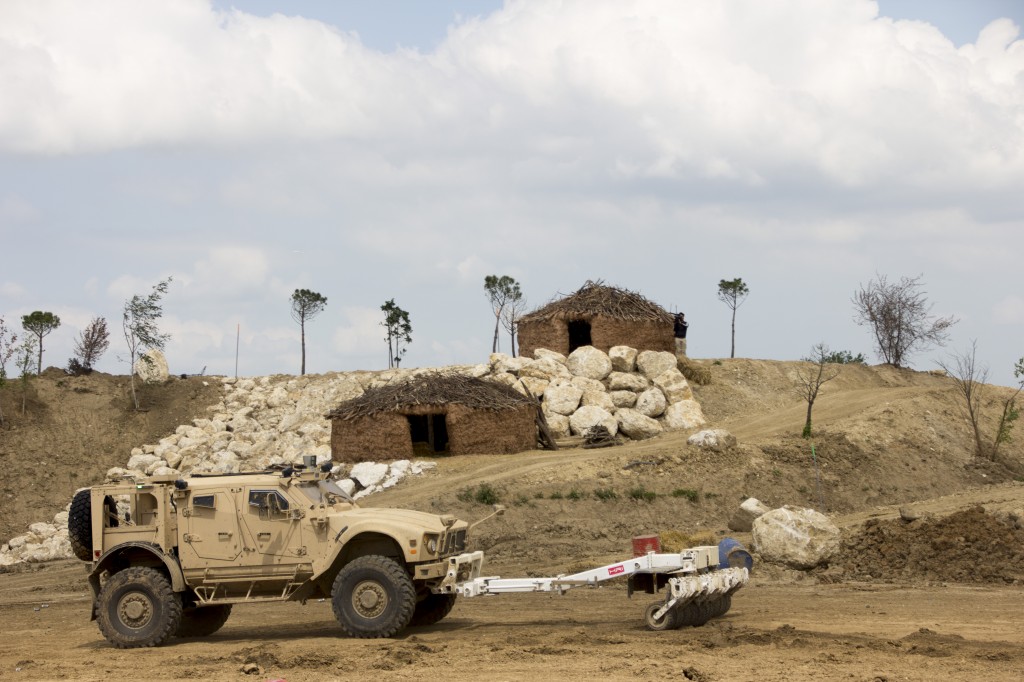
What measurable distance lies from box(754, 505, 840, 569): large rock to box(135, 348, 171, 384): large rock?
36710 millimetres

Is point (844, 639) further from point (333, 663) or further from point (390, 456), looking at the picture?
point (390, 456)

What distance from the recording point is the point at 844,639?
13.3 meters

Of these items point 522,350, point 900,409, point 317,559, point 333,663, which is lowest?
point 333,663

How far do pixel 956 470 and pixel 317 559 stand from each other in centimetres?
2656

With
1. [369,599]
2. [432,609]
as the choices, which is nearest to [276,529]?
[369,599]

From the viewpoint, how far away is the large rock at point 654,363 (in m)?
44.2

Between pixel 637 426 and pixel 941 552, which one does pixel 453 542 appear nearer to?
pixel 941 552

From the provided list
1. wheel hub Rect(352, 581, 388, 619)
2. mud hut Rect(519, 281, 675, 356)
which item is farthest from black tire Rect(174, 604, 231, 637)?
mud hut Rect(519, 281, 675, 356)

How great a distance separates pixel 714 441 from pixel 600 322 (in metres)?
15.0

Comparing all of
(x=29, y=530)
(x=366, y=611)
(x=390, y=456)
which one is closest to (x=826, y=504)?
(x=390, y=456)

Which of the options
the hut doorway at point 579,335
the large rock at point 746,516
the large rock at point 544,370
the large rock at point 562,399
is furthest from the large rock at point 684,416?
the large rock at point 746,516

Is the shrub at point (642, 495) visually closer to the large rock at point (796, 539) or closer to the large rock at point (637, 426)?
the large rock at point (796, 539)

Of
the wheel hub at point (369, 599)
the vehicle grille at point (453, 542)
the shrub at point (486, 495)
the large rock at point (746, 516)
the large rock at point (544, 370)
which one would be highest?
the large rock at point (544, 370)

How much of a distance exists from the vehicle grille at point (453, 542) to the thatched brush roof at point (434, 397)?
2126 cm
